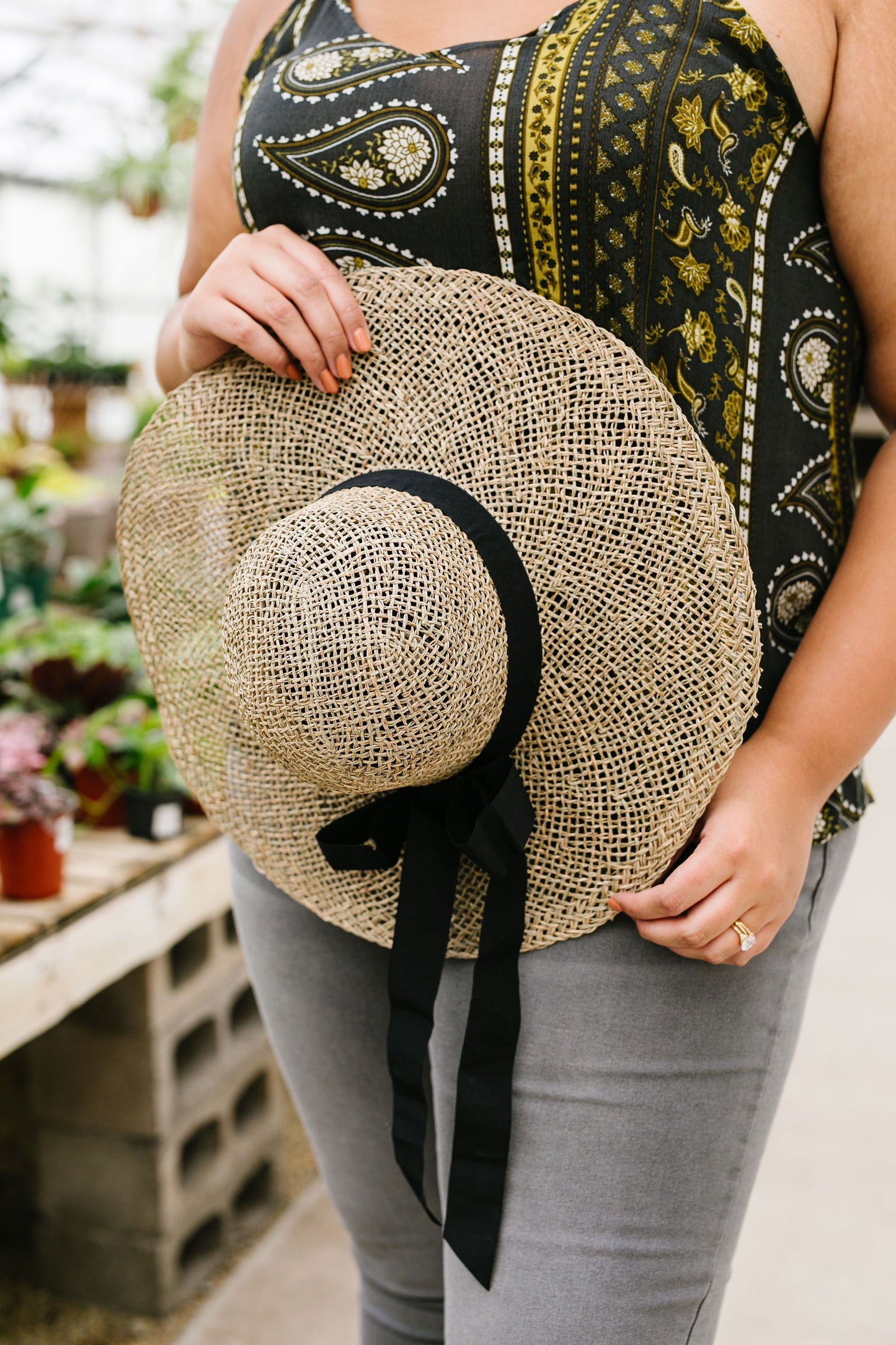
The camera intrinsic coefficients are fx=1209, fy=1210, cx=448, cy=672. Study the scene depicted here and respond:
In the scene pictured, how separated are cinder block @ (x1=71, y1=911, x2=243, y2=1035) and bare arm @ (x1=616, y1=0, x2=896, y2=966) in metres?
1.18

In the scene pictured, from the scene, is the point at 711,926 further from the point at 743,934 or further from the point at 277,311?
the point at 277,311

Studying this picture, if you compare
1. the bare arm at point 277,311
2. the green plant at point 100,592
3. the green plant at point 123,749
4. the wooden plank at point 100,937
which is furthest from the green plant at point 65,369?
the bare arm at point 277,311

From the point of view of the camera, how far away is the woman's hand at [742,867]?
2.23 ft

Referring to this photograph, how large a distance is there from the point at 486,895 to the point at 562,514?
0.25 meters

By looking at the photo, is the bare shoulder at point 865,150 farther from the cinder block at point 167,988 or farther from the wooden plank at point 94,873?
the cinder block at point 167,988

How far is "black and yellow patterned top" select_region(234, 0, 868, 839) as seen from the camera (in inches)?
27.7

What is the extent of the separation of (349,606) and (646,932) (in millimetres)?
260

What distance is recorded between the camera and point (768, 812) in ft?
2.29

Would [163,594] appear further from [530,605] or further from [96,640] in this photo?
[96,640]

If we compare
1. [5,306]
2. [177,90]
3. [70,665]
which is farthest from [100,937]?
[177,90]

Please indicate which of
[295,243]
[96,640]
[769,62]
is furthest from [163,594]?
[96,640]

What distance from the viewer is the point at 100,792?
1824 millimetres

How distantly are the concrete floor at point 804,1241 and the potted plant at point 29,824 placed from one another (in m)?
0.74

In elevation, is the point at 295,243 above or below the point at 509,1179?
above
